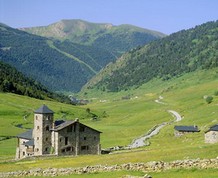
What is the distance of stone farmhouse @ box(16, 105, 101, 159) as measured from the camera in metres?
106

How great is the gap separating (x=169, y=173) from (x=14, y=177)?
24093 mm

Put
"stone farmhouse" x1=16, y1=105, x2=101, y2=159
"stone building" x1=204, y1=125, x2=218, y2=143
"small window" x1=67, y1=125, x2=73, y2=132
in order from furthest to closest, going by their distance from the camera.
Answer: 1. "small window" x1=67, y1=125, x2=73, y2=132
2. "stone farmhouse" x1=16, y1=105, x2=101, y2=159
3. "stone building" x1=204, y1=125, x2=218, y2=143

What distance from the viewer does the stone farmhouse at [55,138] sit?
348 feet

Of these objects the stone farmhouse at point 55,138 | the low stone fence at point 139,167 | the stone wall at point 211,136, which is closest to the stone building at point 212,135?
the stone wall at point 211,136

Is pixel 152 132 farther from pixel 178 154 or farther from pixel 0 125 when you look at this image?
pixel 178 154

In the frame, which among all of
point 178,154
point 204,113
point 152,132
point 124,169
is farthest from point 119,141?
point 124,169

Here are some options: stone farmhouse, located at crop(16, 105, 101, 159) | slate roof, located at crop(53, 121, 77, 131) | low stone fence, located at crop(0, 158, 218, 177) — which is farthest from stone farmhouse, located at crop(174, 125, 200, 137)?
low stone fence, located at crop(0, 158, 218, 177)

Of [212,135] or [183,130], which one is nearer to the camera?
[212,135]

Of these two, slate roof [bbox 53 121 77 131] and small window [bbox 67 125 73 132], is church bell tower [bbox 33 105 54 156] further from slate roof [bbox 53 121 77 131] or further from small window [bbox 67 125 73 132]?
small window [bbox 67 125 73 132]

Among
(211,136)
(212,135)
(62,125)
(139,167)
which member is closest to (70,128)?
(62,125)

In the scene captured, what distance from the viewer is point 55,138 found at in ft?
347

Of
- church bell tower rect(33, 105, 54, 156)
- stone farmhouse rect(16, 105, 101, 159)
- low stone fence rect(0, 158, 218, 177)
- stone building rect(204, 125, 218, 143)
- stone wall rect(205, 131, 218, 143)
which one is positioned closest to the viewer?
low stone fence rect(0, 158, 218, 177)

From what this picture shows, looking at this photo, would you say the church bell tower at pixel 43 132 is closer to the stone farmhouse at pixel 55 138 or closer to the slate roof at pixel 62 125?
the stone farmhouse at pixel 55 138

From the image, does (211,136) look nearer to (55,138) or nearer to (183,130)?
(183,130)
